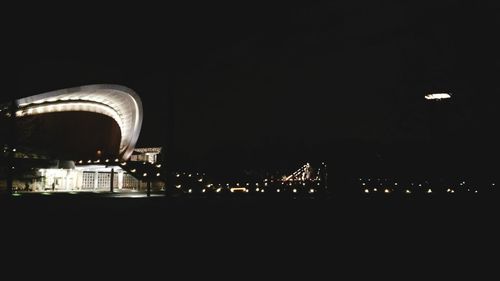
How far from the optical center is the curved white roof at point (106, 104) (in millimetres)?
30703

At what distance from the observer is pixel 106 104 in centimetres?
3662

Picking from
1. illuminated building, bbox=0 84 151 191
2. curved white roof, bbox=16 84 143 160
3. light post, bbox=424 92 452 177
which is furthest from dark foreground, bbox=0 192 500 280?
curved white roof, bbox=16 84 143 160

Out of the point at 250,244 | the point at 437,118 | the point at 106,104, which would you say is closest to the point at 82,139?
the point at 106,104

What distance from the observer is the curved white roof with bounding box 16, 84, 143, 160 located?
30703 mm

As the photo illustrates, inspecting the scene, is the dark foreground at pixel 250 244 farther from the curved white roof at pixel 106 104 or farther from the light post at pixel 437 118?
the curved white roof at pixel 106 104

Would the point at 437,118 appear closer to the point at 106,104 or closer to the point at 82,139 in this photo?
the point at 106,104

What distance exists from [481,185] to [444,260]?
827 centimetres

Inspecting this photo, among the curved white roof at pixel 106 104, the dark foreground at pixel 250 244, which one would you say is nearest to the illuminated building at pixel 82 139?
the curved white roof at pixel 106 104

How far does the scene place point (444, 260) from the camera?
4516 millimetres

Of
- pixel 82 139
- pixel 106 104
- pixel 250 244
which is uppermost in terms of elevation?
pixel 106 104

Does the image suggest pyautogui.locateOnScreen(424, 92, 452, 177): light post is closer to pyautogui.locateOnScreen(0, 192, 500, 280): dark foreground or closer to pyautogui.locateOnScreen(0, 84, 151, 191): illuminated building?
pyautogui.locateOnScreen(0, 192, 500, 280): dark foreground

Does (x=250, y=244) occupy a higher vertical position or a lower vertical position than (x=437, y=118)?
lower

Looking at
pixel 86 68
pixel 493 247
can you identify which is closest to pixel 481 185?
pixel 493 247

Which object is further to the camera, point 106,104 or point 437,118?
point 106,104
